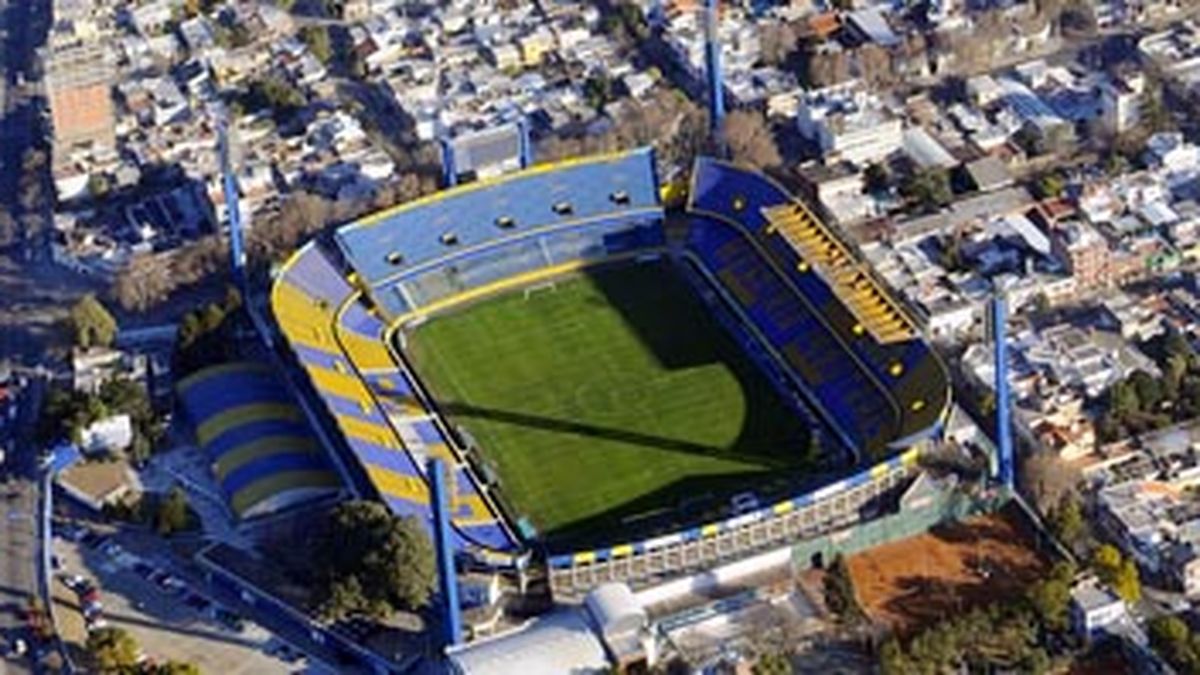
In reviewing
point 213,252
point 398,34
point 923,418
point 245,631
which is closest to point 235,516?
point 245,631

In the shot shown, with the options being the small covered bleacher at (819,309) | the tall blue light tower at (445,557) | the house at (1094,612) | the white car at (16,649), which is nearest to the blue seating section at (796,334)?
the small covered bleacher at (819,309)

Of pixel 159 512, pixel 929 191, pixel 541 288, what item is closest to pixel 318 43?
pixel 541 288

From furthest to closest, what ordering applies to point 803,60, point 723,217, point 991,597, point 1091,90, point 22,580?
1. point 803,60
2. point 1091,90
3. point 723,217
4. point 22,580
5. point 991,597

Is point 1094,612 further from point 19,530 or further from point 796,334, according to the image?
point 19,530

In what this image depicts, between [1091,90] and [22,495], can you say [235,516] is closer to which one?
[22,495]

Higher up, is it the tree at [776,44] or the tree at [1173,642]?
the tree at [776,44]

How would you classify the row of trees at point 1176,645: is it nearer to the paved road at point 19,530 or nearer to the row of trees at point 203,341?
the paved road at point 19,530

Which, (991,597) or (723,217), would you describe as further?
(723,217)
